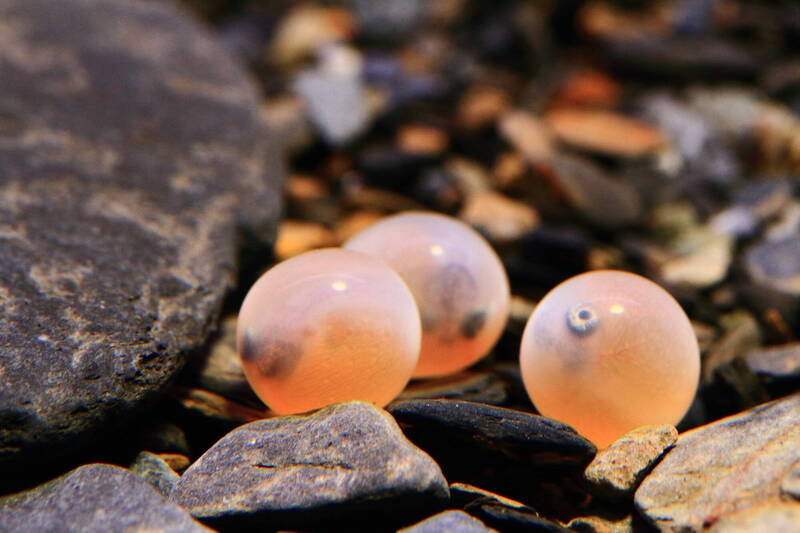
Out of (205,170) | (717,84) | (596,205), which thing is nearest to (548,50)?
(717,84)

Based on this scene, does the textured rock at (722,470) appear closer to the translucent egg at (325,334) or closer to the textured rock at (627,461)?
the textured rock at (627,461)

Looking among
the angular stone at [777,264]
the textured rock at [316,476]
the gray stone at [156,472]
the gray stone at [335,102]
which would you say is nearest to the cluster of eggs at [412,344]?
the textured rock at [316,476]

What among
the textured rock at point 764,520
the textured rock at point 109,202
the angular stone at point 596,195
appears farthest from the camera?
the angular stone at point 596,195

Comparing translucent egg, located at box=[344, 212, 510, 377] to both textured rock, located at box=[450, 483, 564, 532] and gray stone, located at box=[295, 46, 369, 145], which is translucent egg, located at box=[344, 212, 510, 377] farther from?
gray stone, located at box=[295, 46, 369, 145]

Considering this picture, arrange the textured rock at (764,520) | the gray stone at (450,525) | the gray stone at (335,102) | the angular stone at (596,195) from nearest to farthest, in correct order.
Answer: the textured rock at (764,520), the gray stone at (450,525), the angular stone at (596,195), the gray stone at (335,102)

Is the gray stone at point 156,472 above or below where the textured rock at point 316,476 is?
below

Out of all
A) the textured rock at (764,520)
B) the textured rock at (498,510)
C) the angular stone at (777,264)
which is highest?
the textured rock at (764,520)

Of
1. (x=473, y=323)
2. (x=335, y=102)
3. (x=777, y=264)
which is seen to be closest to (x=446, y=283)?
(x=473, y=323)

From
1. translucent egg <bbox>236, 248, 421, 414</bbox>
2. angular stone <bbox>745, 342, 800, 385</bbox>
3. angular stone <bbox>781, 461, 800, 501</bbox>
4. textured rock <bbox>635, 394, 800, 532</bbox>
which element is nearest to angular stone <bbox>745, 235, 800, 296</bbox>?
angular stone <bbox>745, 342, 800, 385</bbox>
